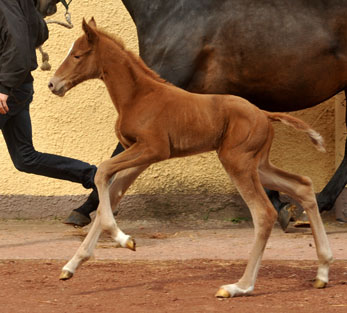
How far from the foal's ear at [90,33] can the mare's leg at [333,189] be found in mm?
3037

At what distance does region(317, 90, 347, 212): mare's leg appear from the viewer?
7.45 m

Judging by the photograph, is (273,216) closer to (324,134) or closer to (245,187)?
(245,187)

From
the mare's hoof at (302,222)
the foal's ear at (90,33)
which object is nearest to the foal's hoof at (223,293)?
the foal's ear at (90,33)

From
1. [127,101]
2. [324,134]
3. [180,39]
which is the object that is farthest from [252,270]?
[324,134]

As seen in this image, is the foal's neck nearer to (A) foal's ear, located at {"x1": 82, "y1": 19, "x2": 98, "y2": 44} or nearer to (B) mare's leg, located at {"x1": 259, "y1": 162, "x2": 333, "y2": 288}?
(A) foal's ear, located at {"x1": 82, "y1": 19, "x2": 98, "y2": 44}

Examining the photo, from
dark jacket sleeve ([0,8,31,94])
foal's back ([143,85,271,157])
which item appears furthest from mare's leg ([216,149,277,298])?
dark jacket sleeve ([0,8,31,94])

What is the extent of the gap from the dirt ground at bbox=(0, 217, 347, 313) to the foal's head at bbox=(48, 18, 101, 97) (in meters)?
1.22

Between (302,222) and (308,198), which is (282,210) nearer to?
(302,222)

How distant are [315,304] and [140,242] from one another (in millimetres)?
2532

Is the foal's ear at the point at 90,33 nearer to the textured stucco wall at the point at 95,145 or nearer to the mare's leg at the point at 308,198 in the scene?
the mare's leg at the point at 308,198

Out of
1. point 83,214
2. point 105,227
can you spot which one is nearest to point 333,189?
point 83,214

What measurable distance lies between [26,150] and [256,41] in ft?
6.81

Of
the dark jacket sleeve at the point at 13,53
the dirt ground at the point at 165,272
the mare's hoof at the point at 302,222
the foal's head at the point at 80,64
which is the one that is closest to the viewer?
the dirt ground at the point at 165,272

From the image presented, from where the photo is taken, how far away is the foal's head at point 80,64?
205 inches
